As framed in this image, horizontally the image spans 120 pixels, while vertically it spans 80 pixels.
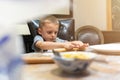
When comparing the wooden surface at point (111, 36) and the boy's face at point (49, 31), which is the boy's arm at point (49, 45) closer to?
the boy's face at point (49, 31)

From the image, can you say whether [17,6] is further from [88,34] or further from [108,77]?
[88,34]

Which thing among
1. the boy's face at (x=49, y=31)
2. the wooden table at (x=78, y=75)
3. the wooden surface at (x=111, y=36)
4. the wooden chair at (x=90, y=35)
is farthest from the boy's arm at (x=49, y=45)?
the wooden surface at (x=111, y=36)

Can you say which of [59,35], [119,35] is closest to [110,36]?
[119,35]

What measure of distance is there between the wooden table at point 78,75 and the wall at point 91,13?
2287 mm

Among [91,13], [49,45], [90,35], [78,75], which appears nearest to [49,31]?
[49,45]

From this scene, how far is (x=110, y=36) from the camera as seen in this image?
267cm

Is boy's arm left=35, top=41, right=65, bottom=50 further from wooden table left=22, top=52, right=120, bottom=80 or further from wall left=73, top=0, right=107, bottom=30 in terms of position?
wall left=73, top=0, right=107, bottom=30

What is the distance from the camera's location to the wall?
3041mm

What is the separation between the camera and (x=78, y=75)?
63cm

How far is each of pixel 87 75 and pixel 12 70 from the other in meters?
0.35

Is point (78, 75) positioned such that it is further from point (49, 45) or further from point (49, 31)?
point (49, 31)

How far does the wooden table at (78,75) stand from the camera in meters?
0.62

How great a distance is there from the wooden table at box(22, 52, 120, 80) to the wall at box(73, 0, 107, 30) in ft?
7.50

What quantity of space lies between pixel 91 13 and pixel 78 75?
99.7 inches
